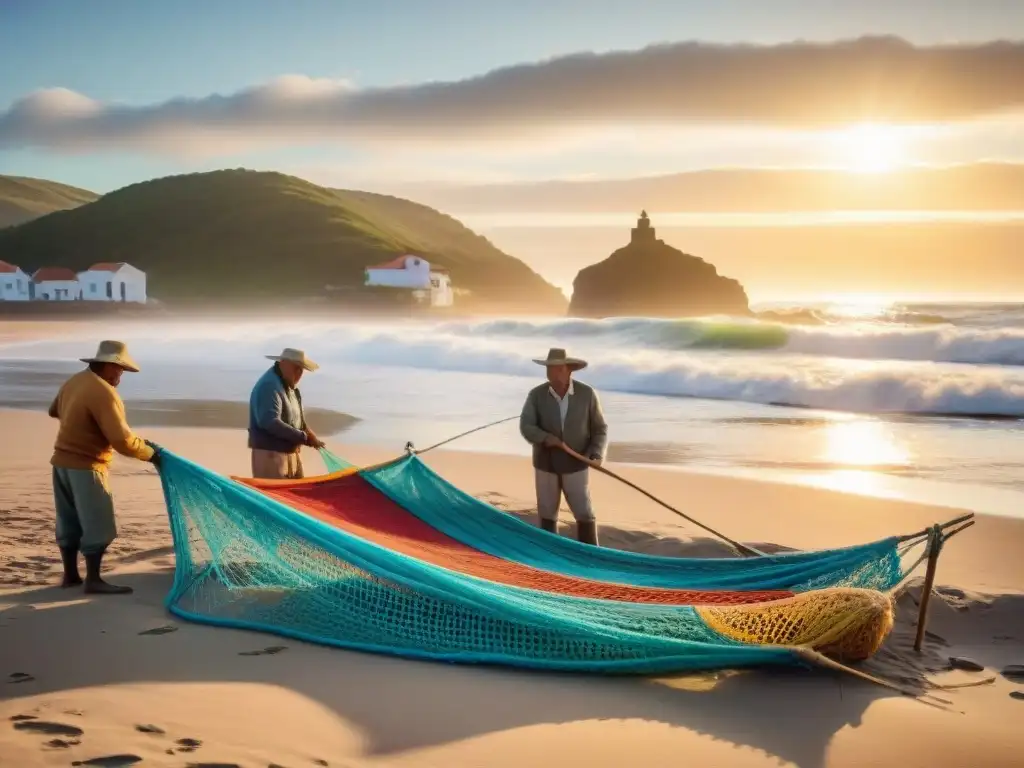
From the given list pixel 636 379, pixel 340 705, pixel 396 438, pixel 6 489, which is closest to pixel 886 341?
pixel 636 379

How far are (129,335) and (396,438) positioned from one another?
3363 centimetres

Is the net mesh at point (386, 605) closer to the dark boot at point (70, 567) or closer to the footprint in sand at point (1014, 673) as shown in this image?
the dark boot at point (70, 567)

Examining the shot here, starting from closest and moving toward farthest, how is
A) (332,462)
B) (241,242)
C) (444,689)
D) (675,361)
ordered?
(444,689)
(332,462)
(675,361)
(241,242)

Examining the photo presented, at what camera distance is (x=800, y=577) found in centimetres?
433

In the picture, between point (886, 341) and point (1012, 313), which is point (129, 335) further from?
point (1012, 313)

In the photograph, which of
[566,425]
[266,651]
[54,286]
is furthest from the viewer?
[54,286]

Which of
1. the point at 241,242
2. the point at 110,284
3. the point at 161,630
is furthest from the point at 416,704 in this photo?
the point at 241,242

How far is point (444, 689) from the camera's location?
350 cm

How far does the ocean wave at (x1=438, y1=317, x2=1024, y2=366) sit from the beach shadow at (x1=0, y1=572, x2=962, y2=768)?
72.7 feet

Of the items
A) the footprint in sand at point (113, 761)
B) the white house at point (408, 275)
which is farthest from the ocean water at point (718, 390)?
the white house at point (408, 275)

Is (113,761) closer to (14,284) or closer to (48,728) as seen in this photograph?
(48,728)

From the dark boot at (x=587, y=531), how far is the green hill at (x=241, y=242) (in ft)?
198

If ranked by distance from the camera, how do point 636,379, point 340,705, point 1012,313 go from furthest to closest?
point 1012,313 → point 636,379 → point 340,705

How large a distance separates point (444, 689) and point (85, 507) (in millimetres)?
1912
